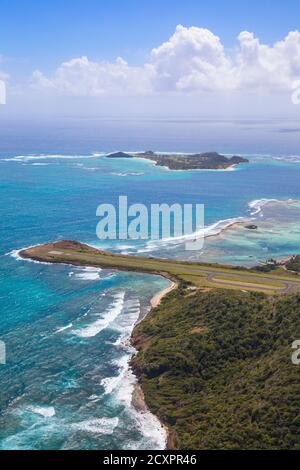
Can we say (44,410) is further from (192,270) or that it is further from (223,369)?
(192,270)

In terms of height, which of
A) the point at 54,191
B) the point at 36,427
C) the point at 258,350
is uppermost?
the point at 54,191

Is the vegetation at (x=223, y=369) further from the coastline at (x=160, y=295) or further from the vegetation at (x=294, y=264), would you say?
the vegetation at (x=294, y=264)

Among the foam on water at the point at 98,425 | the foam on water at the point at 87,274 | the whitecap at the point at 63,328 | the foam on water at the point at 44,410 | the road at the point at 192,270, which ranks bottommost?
Answer: the foam on water at the point at 98,425

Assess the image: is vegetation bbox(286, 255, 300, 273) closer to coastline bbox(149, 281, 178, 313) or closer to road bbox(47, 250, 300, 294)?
road bbox(47, 250, 300, 294)

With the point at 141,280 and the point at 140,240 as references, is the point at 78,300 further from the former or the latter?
the point at 140,240

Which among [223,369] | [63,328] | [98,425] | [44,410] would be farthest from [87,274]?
[98,425]

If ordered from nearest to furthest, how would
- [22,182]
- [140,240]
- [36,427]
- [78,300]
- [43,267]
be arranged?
[36,427] < [78,300] < [43,267] < [140,240] < [22,182]

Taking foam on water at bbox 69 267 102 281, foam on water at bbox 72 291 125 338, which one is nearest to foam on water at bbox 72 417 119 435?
foam on water at bbox 72 291 125 338

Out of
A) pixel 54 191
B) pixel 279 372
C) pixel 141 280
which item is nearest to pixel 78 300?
pixel 141 280

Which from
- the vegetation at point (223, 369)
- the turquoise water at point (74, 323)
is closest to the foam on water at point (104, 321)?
the turquoise water at point (74, 323)
